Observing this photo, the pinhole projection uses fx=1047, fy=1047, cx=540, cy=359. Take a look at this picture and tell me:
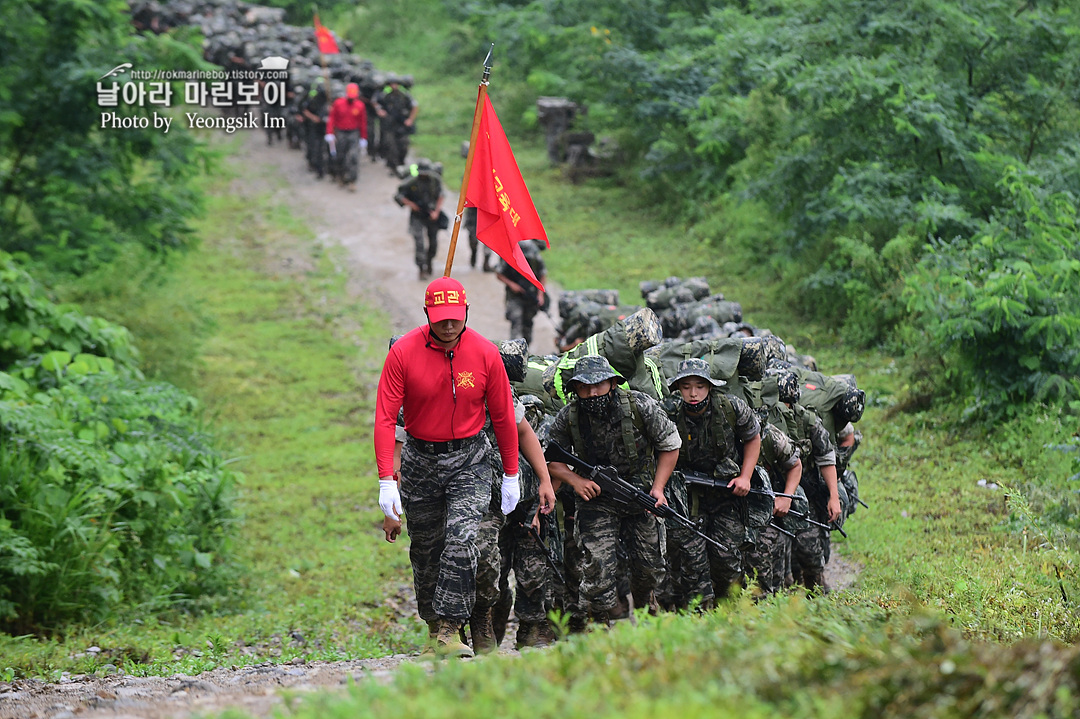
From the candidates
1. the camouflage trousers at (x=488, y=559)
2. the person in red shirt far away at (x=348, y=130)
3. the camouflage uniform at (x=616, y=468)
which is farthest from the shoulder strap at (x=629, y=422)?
the person in red shirt far away at (x=348, y=130)

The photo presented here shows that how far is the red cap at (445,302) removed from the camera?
545 cm

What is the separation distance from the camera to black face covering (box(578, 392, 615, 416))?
6.19 meters

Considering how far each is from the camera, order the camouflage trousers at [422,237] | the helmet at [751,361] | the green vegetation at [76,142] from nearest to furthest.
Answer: the helmet at [751,361] → the green vegetation at [76,142] → the camouflage trousers at [422,237]

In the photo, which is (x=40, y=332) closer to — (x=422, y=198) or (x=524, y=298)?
(x=524, y=298)

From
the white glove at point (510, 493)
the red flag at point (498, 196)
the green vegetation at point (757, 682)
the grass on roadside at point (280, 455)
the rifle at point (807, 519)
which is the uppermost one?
the red flag at point (498, 196)

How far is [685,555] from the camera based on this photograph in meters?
6.70

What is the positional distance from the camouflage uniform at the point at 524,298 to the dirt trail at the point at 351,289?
123 cm

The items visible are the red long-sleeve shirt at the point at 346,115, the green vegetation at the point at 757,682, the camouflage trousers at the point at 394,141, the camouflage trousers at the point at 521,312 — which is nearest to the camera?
the green vegetation at the point at 757,682

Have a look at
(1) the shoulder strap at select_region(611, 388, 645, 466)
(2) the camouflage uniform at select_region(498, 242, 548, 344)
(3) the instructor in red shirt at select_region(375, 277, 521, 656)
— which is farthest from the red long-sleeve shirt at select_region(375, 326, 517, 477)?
(2) the camouflage uniform at select_region(498, 242, 548, 344)

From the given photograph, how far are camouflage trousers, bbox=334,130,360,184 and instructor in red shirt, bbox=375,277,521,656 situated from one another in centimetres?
1676

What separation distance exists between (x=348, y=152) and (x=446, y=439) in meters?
17.5

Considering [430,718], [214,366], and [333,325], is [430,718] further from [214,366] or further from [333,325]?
[333,325]

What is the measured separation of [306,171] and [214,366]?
1125 cm

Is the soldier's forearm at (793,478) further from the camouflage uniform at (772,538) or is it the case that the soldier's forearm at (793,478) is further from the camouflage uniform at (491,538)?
the camouflage uniform at (491,538)
